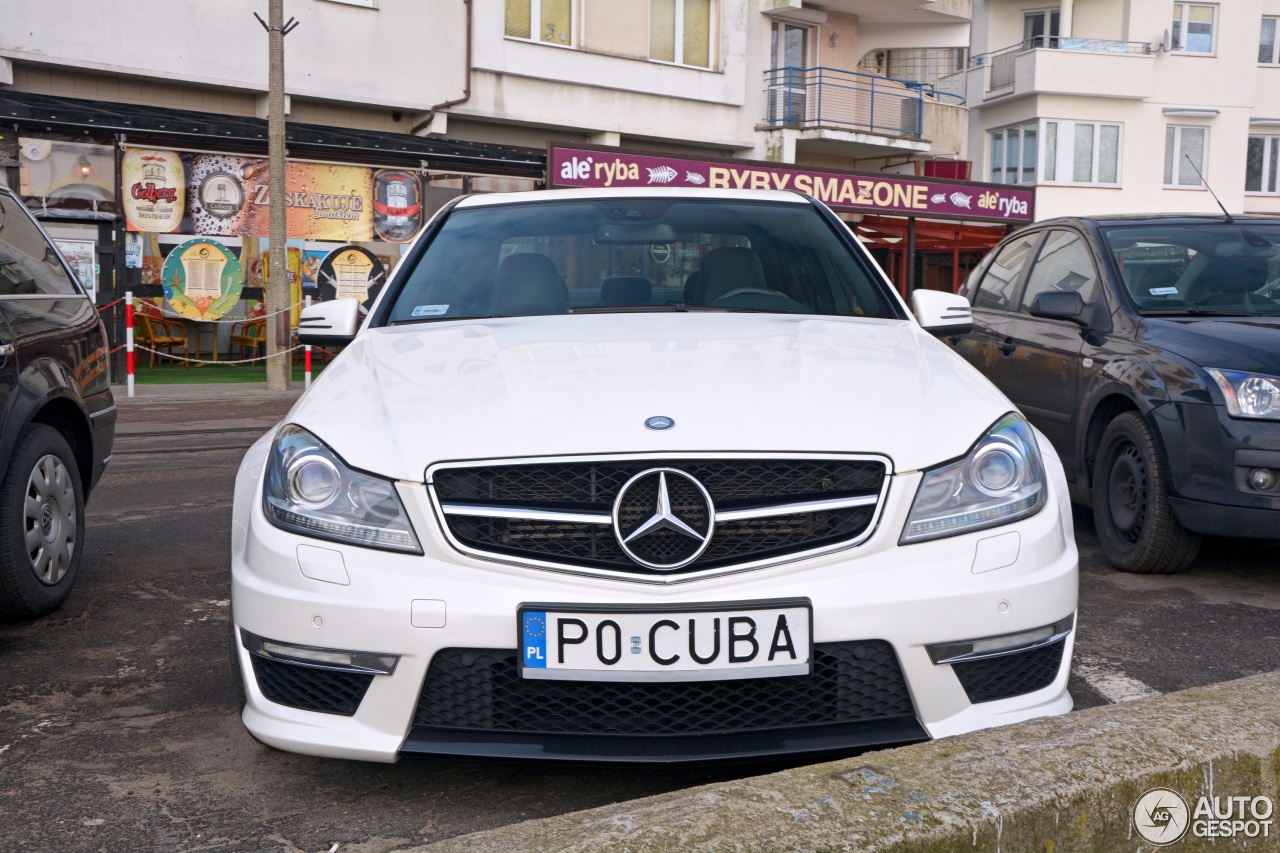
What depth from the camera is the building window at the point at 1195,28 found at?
3512cm

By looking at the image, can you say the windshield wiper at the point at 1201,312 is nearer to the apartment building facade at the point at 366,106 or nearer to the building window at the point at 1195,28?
the apartment building facade at the point at 366,106

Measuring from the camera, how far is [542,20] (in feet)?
73.8

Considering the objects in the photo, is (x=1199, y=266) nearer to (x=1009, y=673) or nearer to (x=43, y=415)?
(x=1009, y=673)

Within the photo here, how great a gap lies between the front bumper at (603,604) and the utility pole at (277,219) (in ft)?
44.3

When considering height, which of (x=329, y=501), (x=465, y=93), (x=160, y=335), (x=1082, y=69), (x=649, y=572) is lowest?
(x=160, y=335)

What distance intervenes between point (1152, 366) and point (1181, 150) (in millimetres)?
32892

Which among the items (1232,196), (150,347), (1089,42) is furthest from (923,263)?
(150,347)

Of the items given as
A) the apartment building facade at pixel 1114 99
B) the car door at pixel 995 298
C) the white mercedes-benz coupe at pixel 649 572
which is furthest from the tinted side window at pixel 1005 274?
the apartment building facade at pixel 1114 99

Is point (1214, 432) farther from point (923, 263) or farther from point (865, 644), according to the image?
point (923, 263)

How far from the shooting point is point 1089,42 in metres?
33.9

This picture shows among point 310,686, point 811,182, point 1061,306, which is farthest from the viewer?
point 811,182

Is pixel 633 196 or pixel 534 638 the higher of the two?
pixel 633 196

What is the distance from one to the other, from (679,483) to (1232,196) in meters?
37.3

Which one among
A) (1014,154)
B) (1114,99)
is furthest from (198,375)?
(1114,99)
